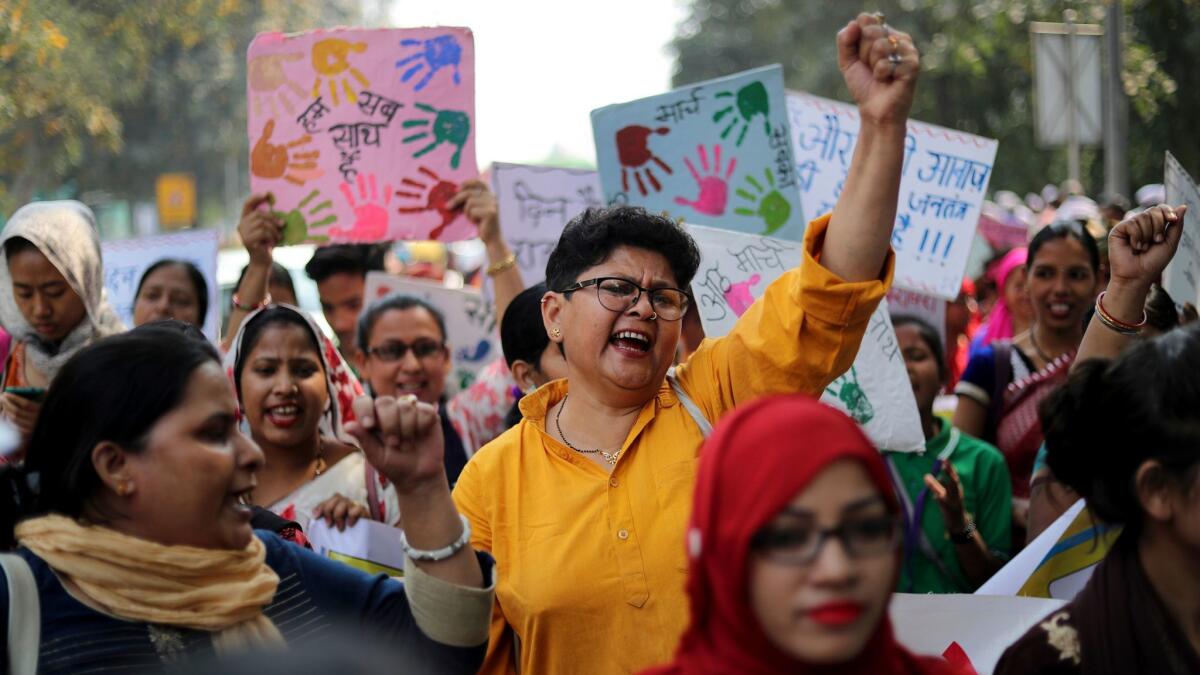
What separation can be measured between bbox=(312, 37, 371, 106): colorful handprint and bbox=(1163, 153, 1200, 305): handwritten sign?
297 cm

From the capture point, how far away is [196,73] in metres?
16.2

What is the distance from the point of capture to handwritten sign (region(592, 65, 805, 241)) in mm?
4945

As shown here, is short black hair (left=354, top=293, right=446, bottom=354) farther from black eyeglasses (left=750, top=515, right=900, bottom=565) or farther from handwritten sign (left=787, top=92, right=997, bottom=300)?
black eyeglasses (left=750, top=515, right=900, bottom=565)

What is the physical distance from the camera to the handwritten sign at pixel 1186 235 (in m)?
4.15

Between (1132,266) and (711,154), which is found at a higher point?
(711,154)

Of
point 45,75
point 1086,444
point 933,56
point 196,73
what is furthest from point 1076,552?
point 933,56

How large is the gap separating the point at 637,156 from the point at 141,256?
10.3ft

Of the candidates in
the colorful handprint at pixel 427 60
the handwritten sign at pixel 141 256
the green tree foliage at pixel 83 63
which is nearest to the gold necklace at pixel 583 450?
the colorful handprint at pixel 427 60

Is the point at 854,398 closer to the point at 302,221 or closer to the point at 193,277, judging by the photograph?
the point at 302,221

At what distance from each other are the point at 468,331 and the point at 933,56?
14858mm

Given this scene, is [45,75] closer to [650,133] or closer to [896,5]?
[650,133]

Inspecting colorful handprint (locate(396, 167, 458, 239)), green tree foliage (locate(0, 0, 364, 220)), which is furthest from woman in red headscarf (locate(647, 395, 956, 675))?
green tree foliage (locate(0, 0, 364, 220))

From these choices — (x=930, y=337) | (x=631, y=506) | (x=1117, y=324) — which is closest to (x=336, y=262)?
(x=930, y=337)

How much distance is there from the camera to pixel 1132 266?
11.0 feet
